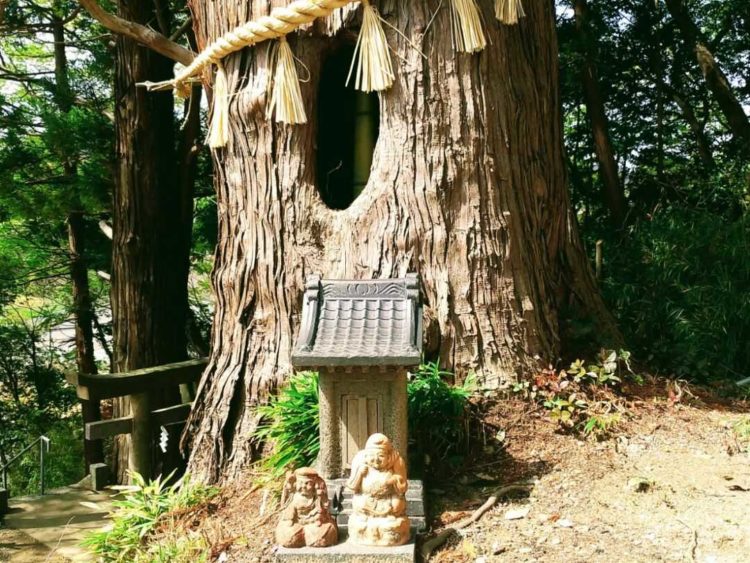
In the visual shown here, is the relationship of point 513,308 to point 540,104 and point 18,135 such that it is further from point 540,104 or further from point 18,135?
point 18,135

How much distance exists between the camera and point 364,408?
330 centimetres

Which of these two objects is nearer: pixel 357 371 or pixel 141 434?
pixel 357 371

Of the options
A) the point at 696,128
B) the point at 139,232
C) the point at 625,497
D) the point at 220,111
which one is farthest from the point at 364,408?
the point at 696,128

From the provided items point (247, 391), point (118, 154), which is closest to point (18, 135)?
point (118, 154)

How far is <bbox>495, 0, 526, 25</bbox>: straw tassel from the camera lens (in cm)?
409

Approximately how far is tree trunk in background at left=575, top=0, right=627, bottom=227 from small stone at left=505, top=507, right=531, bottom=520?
14.8 feet

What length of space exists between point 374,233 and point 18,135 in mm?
6092

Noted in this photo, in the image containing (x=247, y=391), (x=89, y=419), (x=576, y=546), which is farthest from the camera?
(x=89, y=419)

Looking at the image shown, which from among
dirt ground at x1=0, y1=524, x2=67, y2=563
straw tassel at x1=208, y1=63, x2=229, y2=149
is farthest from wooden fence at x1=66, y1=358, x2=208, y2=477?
straw tassel at x1=208, y1=63, x2=229, y2=149

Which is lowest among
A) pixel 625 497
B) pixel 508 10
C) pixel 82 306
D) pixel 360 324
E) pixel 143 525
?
pixel 143 525

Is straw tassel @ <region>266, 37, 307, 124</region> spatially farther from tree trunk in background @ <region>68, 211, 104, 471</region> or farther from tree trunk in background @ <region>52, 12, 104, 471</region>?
tree trunk in background @ <region>68, 211, 104, 471</region>

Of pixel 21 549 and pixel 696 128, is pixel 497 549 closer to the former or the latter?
pixel 21 549

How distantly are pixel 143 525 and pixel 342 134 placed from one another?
2.84m

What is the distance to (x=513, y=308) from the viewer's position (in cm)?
418
